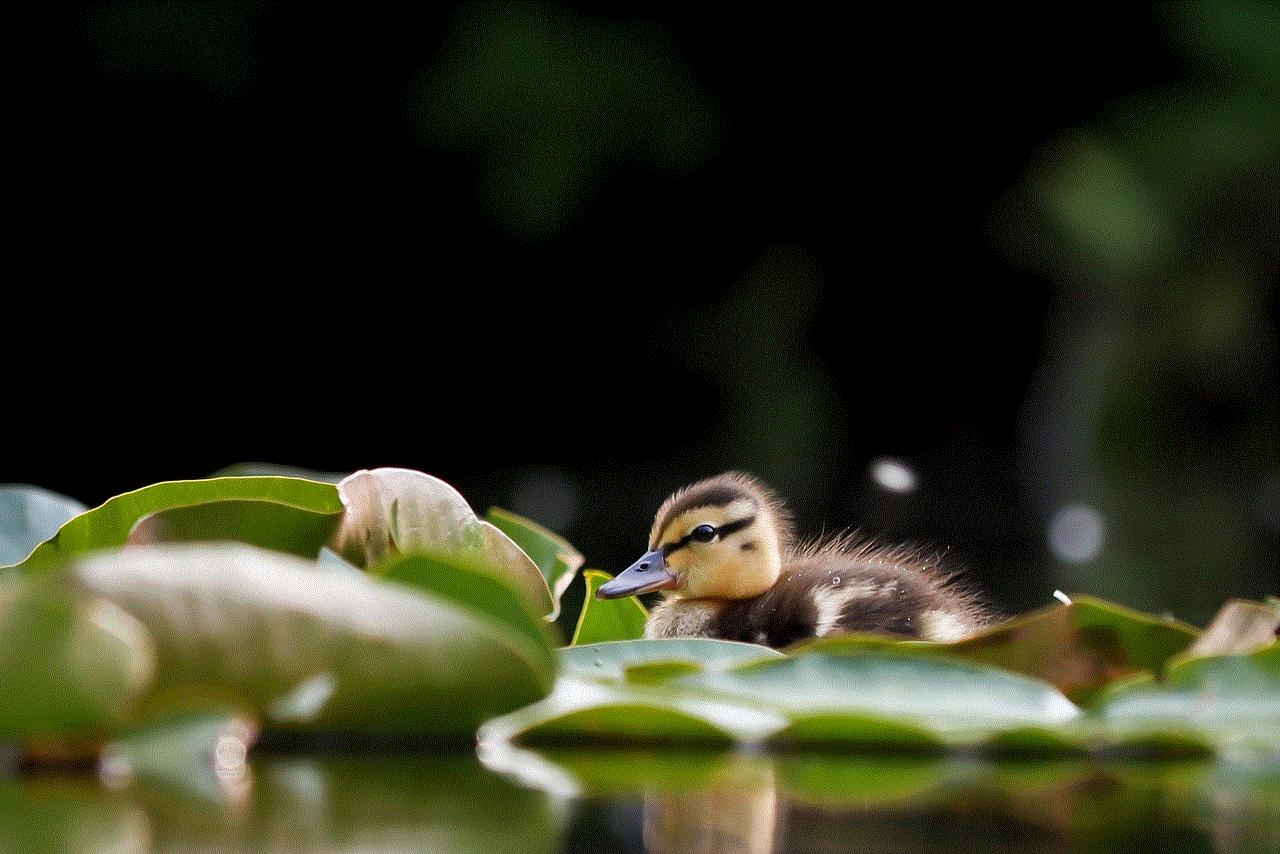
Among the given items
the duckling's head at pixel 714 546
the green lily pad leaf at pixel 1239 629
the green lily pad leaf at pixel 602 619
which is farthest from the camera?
the duckling's head at pixel 714 546

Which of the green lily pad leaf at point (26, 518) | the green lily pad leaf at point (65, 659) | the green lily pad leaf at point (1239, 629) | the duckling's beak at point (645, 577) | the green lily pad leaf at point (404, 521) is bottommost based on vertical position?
the green lily pad leaf at point (65, 659)

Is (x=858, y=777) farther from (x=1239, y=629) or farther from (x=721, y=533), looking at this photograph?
(x=721, y=533)

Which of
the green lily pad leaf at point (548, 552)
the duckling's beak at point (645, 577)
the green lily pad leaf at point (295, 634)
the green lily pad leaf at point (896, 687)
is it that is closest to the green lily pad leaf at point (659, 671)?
the green lily pad leaf at point (896, 687)

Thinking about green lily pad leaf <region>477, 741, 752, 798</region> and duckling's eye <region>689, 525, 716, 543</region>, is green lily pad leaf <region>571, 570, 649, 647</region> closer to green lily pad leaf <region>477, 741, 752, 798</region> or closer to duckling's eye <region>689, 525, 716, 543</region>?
duckling's eye <region>689, 525, 716, 543</region>

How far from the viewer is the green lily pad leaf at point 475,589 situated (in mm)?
570

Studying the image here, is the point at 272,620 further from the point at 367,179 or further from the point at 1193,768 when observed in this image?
the point at 367,179

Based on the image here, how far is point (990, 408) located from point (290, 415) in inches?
94.3

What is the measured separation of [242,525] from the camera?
76 cm

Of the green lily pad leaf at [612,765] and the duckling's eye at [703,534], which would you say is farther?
the duckling's eye at [703,534]

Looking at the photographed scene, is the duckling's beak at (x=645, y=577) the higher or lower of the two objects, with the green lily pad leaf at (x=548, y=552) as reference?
higher

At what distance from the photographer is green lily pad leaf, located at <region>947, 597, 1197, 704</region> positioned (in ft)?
2.34

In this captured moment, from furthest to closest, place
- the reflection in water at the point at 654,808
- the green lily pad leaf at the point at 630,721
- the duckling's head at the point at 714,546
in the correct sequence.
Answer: the duckling's head at the point at 714,546 → the green lily pad leaf at the point at 630,721 → the reflection in water at the point at 654,808

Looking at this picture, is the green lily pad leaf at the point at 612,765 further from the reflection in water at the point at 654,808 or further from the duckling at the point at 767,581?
the duckling at the point at 767,581

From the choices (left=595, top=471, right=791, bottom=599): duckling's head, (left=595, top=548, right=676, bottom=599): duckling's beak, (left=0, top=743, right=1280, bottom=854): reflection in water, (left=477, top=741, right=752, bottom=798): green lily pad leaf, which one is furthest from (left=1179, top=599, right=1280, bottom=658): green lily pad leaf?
(left=595, top=471, right=791, bottom=599): duckling's head
